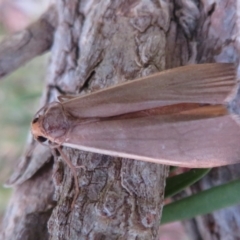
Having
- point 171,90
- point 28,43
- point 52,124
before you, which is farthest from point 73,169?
point 28,43

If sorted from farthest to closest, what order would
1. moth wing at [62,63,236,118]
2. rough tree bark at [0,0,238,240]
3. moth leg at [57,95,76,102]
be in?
moth leg at [57,95,76,102] → moth wing at [62,63,236,118] → rough tree bark at [0,0,238,240]

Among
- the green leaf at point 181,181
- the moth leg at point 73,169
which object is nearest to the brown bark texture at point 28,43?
the moth leg at point 73,169

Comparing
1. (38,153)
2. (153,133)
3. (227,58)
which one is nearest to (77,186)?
(153,133)

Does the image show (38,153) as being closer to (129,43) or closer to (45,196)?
(45,196)

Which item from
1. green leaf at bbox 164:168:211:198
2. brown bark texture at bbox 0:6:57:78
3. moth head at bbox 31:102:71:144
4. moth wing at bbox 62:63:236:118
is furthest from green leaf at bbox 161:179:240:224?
brown bark texture at bbox 0:6:57:78

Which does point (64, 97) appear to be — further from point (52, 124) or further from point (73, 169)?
point (73, 169)

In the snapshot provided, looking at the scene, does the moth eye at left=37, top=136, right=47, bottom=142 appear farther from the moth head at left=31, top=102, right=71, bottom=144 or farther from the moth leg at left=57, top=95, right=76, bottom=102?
the moth leg at left=57, top=95, right=76, bottom=102

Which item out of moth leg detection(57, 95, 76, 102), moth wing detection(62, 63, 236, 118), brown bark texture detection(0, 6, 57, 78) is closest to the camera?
moth wing detection(62, 63, 236, 118)
